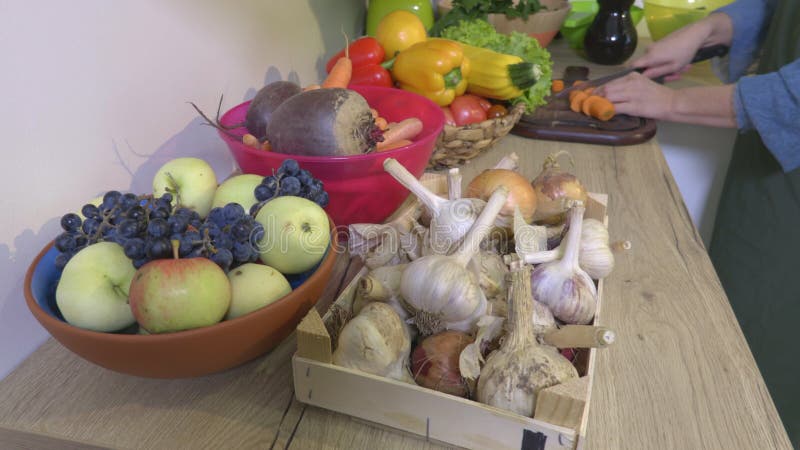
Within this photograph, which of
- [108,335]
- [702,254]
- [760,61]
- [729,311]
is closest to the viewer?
[108,335]

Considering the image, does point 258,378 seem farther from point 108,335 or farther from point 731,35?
point 731,35

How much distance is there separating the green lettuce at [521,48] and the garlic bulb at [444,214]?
531 millimetres

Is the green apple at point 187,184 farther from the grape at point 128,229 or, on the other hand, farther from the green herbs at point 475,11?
the green herbs at point 475,11

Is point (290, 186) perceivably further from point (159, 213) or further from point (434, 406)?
point (434, 406)

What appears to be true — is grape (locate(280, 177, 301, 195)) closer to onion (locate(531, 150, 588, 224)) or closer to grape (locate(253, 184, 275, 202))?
grape (locate(253, 184, 275, 202))

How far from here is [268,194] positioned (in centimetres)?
54

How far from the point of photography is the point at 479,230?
0.52m

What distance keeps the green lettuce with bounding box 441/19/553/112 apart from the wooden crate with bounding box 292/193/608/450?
27.6 inches

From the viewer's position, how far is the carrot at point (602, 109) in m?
1.10

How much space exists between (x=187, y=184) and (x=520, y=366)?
39cm

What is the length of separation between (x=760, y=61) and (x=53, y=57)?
1536 millimetres

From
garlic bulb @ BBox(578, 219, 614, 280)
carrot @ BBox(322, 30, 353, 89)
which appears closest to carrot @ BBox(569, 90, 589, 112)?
carrot @ BBox(322, 30, 353, 89)

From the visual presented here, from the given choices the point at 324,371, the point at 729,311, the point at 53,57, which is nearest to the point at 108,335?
the point at 324,371

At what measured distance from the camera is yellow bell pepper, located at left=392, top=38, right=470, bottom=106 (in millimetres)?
938
